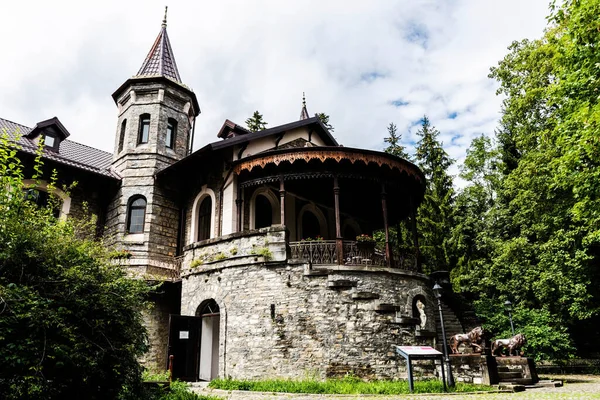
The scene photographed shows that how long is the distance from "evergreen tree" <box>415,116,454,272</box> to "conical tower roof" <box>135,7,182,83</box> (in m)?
14.6

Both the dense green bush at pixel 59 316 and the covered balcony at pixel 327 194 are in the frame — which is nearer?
the dense green bush at pixel 59 316

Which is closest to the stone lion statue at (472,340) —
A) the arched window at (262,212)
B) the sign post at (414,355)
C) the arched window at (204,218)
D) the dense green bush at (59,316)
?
the sign post at (414,355)

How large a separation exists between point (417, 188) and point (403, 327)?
5569 mm

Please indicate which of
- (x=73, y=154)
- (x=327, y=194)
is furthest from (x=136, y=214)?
(x=327, y=194)

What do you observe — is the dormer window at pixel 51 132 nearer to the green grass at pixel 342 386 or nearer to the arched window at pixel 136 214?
the arched window at pixel 136 214

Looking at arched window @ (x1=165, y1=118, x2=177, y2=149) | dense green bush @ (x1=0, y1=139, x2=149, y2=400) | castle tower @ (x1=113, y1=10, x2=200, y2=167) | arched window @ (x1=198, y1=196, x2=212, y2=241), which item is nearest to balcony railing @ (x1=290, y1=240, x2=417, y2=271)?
arched window @ (x1=198, y1=196, x2=212, y2=241)

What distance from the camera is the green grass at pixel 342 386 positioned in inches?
389

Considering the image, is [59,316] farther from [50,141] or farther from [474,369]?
[50,141]

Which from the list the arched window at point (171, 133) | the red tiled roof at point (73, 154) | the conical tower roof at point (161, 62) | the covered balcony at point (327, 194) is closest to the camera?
the covered balcony at point (327, 194)

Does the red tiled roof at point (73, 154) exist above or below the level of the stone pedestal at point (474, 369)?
above

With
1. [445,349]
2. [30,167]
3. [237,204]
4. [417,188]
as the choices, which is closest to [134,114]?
[30,167]

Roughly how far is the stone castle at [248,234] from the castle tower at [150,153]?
2.1 inches

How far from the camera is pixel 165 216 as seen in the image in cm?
1733

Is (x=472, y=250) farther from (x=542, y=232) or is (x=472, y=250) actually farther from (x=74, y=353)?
(x=74, y=353)
